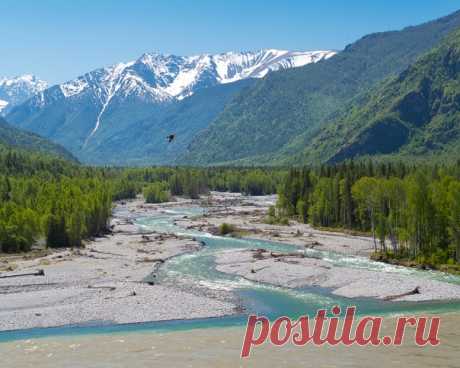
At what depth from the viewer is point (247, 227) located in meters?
152

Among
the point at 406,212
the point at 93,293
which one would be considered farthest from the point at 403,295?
the point at 93,293

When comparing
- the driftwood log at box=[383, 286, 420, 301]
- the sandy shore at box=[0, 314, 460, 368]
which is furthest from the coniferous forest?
the sandy shore at box=[0, 314, 460, 368]

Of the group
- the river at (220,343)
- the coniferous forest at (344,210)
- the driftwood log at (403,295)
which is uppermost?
the coniferous forest at (344,210)

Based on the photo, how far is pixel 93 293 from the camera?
75875 mm

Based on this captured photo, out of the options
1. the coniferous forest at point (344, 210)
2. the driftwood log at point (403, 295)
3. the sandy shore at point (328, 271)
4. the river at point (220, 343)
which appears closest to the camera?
the river at point (220, 343)

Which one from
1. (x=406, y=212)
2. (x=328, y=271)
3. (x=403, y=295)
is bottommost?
(x=403, y=295)

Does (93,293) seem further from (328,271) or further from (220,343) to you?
Answer: (328,271)

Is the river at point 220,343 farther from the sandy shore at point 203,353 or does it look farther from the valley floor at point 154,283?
the valley floor at point 154,283

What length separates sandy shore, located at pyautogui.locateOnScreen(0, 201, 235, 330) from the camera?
212ft

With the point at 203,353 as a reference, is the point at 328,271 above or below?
above

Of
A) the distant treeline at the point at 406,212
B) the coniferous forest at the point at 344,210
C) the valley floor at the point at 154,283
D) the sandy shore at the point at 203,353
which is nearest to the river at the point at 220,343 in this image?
the sandy shore at the point at 203,353

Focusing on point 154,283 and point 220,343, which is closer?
point 220,343

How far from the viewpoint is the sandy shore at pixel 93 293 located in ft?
212

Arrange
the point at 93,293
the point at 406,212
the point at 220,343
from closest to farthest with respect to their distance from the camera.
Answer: the point at 220,343 < the point at 93,293 < the point at 406,212
